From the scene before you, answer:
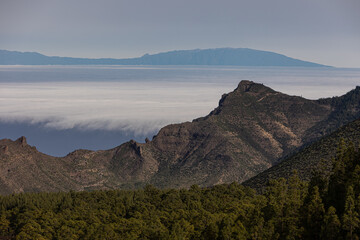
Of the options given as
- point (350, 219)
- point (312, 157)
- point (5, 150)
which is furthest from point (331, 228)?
point (5, 150)

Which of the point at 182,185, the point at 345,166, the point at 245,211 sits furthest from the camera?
the point at 182,185

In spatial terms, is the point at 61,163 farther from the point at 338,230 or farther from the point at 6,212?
the point at 338,230

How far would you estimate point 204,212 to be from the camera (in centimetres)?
9231

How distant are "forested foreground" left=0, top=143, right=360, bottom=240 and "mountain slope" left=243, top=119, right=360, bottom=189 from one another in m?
15.3

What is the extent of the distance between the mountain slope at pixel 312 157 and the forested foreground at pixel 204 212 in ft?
50.1

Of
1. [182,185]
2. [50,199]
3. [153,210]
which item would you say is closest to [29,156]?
[182,185]

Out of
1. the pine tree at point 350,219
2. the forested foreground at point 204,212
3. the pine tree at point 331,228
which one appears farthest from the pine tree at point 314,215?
the pine tree at point 350,219

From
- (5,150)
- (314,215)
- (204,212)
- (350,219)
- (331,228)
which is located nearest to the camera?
(350,219)

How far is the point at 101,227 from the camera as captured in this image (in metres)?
88.3

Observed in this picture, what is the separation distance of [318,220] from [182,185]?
388 ft

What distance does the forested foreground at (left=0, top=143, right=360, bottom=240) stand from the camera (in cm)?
6944

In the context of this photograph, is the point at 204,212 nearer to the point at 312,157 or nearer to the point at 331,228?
the point at 331,228

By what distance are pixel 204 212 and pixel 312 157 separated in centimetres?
5274

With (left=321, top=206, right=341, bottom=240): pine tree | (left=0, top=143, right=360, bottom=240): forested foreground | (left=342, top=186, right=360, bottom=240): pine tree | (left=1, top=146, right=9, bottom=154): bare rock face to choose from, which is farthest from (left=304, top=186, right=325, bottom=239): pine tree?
(left=1, top=146, right=9, bottom=154): bare rock face
